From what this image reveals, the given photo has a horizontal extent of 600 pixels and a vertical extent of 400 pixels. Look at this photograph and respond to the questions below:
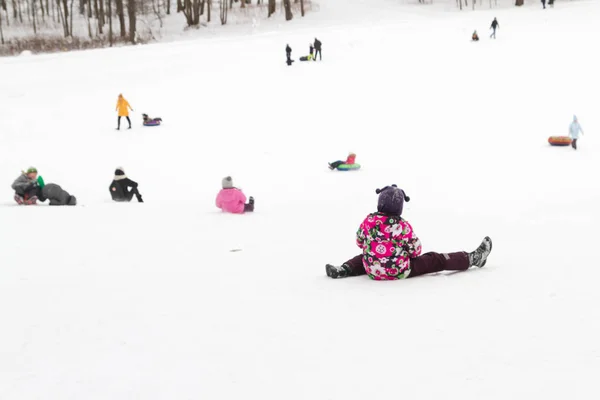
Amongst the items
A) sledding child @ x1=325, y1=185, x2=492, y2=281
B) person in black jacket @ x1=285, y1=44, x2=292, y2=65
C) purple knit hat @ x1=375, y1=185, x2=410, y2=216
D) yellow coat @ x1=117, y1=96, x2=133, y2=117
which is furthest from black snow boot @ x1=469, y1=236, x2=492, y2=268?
person in black jacket @ x1=285, y1=44, x2=292, y2=65

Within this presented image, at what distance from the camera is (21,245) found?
686cm

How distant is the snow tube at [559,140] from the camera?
631 inches

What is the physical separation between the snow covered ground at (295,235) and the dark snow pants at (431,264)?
0.38 feet

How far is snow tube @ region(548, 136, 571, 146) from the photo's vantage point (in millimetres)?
16022

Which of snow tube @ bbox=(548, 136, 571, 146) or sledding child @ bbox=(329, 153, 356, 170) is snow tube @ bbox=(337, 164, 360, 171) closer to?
sledding child @ bbox=(329, 153, 356, 170)

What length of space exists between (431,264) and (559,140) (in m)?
12.5

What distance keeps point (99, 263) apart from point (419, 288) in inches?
134

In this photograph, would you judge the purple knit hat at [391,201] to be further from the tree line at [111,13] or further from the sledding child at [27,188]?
the tree line at [111,13]

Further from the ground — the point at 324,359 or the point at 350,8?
the point at 350,8

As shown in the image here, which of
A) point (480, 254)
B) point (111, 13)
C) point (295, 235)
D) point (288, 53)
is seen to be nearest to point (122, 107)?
point (288, 53)

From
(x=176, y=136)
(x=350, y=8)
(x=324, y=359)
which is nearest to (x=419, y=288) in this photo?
(x=324, y=359)

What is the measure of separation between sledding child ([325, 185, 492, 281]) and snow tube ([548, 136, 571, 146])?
12143 millimetres

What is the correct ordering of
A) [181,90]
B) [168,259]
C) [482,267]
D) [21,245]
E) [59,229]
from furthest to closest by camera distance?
[181,90] < [59,229] < [21,245] < [168,259] < [482,267]

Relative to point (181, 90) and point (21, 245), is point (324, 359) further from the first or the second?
point (181, 90)
